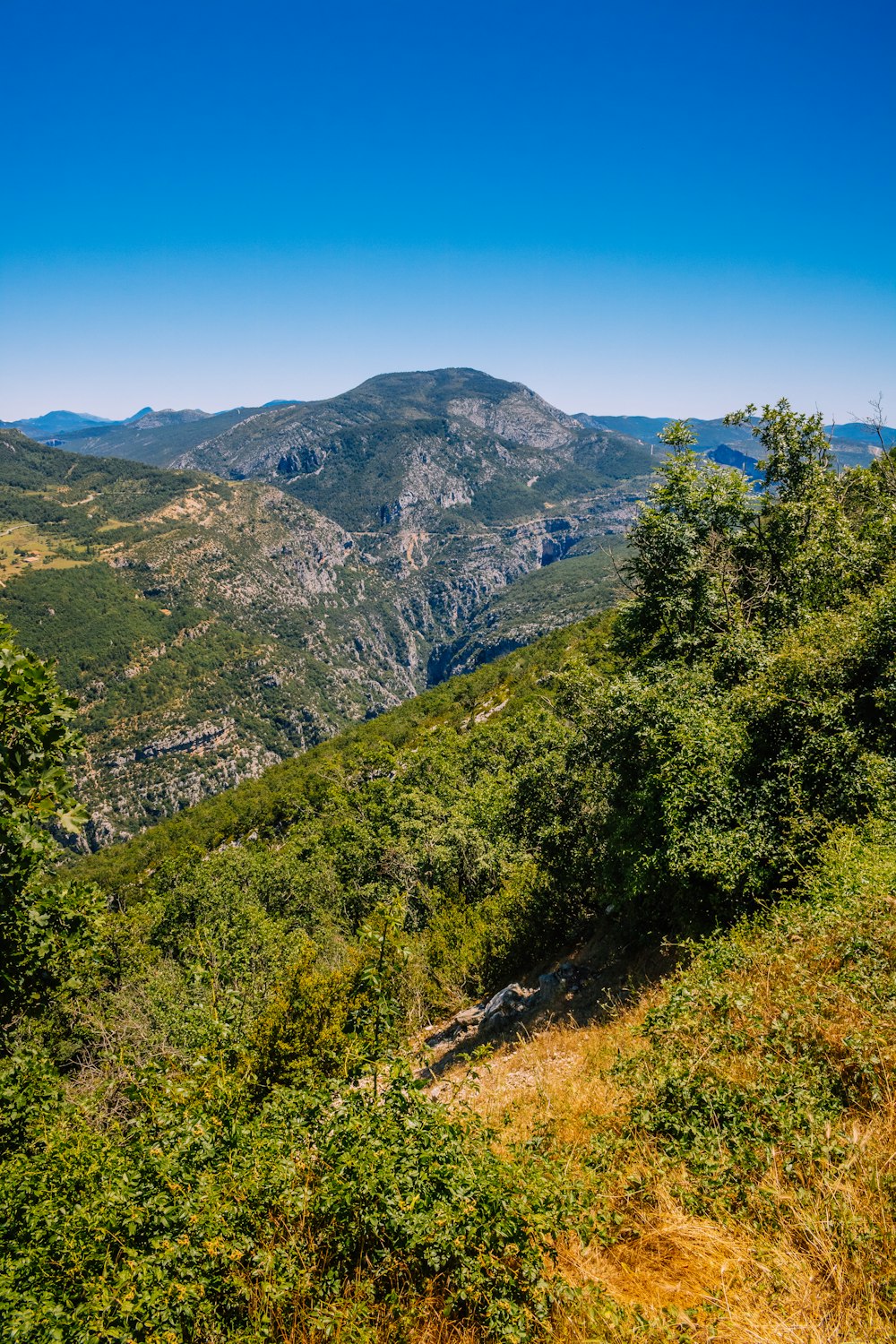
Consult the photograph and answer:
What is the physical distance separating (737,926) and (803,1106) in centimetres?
493

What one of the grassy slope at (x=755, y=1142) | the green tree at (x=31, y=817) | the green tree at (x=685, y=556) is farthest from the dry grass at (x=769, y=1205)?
the green tree at (x=685, y=556)

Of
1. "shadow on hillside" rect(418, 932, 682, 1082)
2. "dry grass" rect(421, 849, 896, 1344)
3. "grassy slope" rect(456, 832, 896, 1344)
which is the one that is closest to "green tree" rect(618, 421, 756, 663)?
"shadow on hillside" rect(418, 932, 682, 1082)

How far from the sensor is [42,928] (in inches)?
273

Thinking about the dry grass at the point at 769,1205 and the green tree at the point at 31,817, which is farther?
the green tree at the point at 31,817

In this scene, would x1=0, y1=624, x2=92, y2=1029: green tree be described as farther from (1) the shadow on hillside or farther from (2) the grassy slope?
(1) the shadow on hillside

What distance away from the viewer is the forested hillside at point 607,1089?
4.30 metres

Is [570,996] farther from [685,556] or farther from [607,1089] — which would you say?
[685,556]

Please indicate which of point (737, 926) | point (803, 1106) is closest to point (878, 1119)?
point (803, 1106)

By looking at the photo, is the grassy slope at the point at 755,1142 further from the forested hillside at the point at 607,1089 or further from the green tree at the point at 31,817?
the green tree at the point at 31,817

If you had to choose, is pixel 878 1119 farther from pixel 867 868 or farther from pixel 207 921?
pixel 207 921

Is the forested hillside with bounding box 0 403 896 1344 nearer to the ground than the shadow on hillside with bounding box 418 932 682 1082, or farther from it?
farther from it

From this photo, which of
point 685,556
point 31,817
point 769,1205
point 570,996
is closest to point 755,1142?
point 769,1205

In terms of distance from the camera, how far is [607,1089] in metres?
8.16

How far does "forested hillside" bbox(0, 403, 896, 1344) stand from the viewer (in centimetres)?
430
